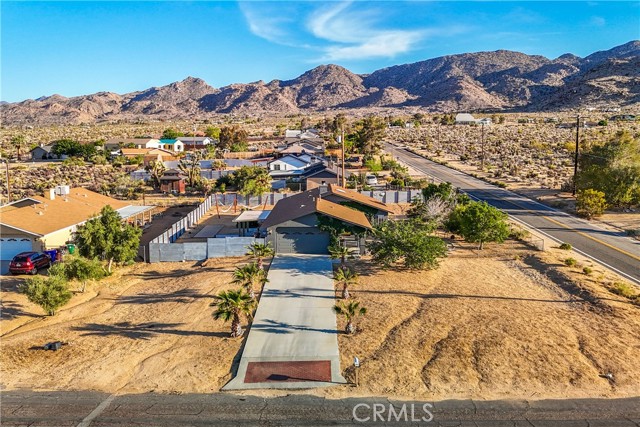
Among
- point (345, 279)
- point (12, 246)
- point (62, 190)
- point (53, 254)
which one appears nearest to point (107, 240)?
point (53, 254)

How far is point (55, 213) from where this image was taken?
1324 inches

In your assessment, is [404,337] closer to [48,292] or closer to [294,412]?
[294,412]

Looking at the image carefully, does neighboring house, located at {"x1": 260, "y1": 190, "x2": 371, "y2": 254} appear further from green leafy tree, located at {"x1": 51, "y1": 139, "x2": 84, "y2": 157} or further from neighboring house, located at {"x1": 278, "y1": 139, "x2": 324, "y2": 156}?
green leafy tree, located at {"x1": 51, "y1": 139, "x2": 84, "y2": 157}

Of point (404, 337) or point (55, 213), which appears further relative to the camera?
point (55, 213)

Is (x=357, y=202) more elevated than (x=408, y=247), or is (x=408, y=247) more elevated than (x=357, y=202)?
(x=357, y=202)

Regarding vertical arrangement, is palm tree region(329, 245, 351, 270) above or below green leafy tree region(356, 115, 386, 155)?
below

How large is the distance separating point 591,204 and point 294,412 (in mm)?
34852

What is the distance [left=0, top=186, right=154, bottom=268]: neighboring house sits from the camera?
29906mm

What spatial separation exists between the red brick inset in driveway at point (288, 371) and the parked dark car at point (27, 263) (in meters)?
17.3

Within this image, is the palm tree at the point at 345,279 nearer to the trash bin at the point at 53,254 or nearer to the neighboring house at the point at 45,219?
the trash bin at the point at 53,254

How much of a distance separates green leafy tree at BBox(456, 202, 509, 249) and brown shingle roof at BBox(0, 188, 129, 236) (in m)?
24.6

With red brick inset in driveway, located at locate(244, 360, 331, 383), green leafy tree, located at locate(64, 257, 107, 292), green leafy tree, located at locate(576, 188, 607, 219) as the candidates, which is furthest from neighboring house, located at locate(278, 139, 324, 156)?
red brick inset in driveway, located at locate(244, 360, 331, 383)

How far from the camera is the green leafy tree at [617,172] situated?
41.9 metres

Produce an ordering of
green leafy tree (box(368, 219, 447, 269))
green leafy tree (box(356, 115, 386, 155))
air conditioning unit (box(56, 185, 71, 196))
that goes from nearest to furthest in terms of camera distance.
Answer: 1. green leafy tree (box(368, 219, 447, 269))
2. air conditioning unit (box(56, 185, 71, 196))
3. green leafy tree (box(356, 115, 386, 155))
